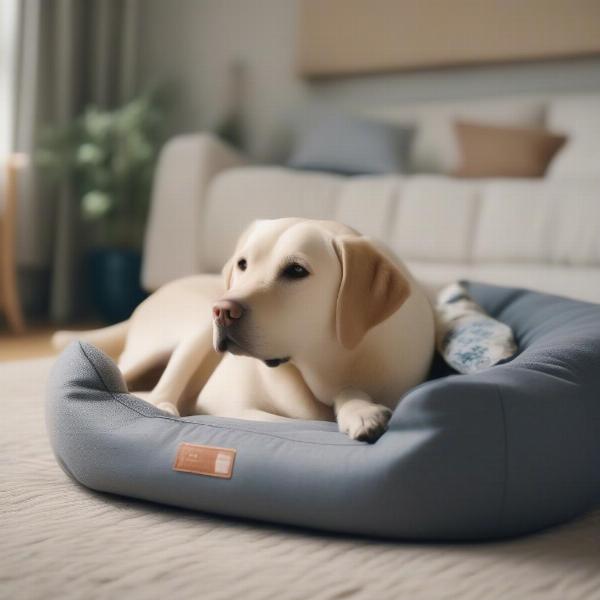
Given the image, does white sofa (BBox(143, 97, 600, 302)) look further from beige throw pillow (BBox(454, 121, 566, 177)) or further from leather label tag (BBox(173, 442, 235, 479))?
leather label tag (BBox(173, 442, 235, 479))

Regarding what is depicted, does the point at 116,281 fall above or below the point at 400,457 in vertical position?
below

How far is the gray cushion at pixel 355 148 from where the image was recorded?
12.9 feet

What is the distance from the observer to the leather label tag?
1.25 meters

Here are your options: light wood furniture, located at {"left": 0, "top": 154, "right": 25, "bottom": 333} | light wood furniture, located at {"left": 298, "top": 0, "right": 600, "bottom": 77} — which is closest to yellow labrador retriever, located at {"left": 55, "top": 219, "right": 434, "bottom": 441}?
light wood furniture, located at {"left": 0, "top": 154, "right": 25, "bottom": 333}

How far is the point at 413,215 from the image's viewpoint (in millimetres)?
3145

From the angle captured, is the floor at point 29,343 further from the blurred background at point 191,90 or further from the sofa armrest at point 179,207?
the sofa armrest at point 179,207

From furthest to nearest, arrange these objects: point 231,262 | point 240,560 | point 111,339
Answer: point 111,339 → point 231,262 → point 240,560

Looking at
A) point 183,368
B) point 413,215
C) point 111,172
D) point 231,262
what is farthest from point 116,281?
point 231,262

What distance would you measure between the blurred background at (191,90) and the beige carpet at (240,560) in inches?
101

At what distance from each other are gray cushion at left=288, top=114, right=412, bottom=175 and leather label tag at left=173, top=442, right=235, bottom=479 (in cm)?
277

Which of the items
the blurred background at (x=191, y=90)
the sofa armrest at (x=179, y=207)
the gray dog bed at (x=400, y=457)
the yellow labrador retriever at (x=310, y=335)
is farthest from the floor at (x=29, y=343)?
the gray dog bed at (x=400, y=457)

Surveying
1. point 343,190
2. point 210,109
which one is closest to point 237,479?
point 343,190

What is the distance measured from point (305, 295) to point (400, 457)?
0.38 meters

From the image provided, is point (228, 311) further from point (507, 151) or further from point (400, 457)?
point (507, 151)
